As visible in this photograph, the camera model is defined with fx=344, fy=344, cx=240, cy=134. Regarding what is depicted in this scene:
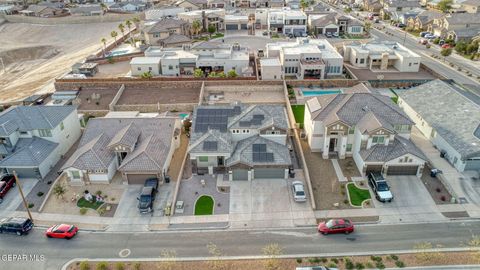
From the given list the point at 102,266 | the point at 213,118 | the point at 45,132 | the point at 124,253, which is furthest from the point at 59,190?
the point at 213,118

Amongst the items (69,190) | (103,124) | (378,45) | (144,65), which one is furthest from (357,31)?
(69,190)

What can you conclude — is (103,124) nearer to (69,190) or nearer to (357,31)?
(69,190)

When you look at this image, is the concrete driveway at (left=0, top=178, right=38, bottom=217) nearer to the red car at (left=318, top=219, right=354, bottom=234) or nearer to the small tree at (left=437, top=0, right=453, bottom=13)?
the red car at (left=318, top=219, right=354, bottom=234)

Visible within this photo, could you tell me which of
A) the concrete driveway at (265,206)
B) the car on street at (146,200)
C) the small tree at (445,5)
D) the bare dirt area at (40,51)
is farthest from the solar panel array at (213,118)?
the small tree at (445,5)

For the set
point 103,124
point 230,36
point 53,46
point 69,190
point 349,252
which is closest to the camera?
point 349,252

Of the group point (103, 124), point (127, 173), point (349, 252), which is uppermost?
point (103, 124)

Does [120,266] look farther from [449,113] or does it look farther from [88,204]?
[449,113]

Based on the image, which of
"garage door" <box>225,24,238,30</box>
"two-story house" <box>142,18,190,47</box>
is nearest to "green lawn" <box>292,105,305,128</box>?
"two-story house" <box>142,18,190,47</box>

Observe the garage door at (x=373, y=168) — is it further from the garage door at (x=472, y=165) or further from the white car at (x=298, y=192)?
the garage door at (x=472, y=165)

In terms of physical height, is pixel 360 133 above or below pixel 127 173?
above
